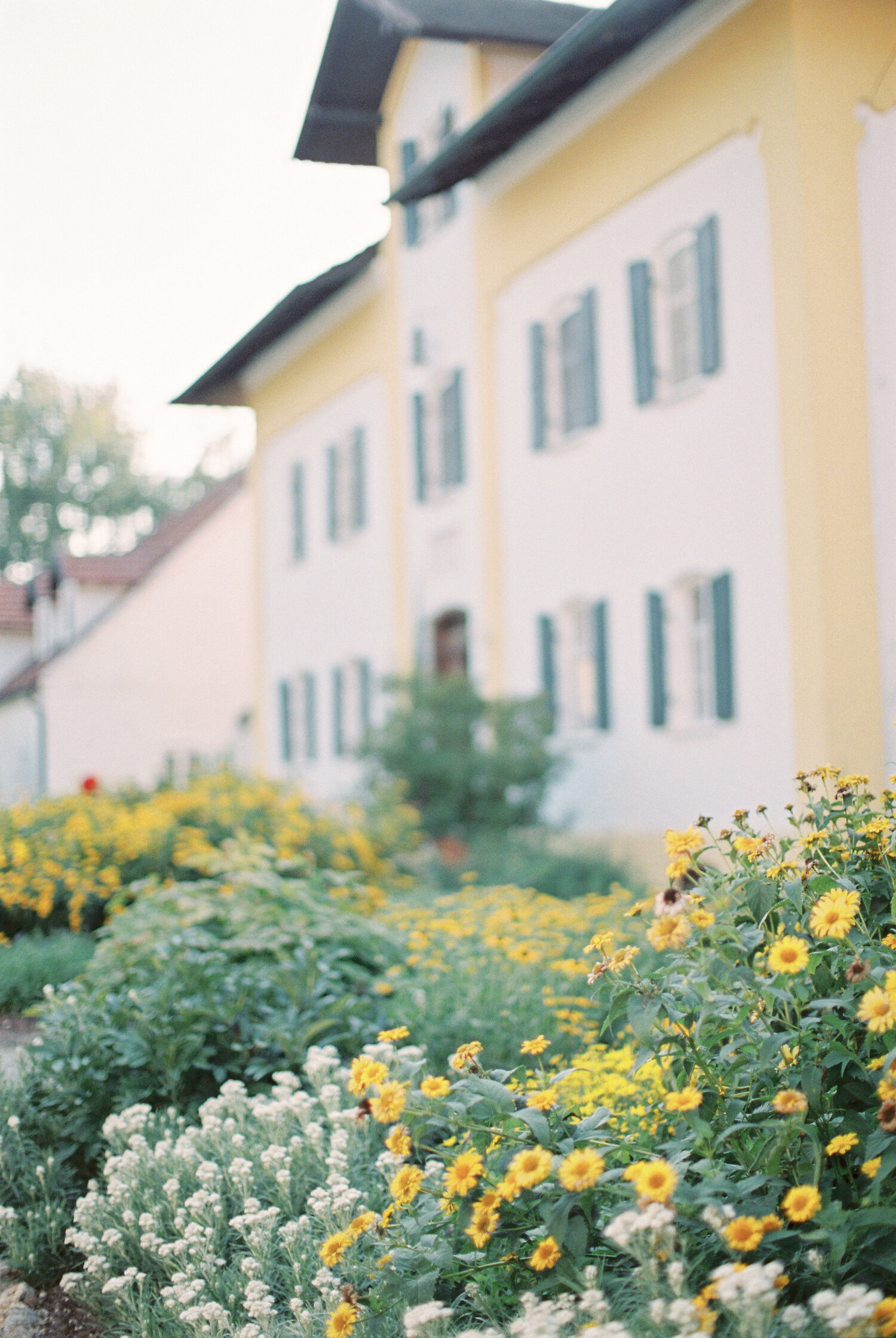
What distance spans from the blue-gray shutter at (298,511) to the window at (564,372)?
6443 mm

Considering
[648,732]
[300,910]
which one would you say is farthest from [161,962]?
[648,732]

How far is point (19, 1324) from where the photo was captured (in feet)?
11.3

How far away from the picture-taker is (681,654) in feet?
35.3

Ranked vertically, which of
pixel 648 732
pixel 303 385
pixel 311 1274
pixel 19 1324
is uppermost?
pixel 303 385

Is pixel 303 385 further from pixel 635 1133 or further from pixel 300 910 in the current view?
pixel 635 1133

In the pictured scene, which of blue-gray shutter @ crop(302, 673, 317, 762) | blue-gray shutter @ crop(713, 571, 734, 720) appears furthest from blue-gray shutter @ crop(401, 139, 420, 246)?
blue-gray shutter @ crop(713, 571, 734, 720)

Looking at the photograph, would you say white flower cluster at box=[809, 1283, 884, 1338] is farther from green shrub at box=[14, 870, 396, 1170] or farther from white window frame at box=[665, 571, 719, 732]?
white window frame at box=[665, 571, 719, 732]

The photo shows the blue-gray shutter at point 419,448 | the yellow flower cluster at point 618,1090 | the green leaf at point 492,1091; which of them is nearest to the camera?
the green leaf at point 492,1091

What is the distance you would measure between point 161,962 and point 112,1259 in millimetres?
1557

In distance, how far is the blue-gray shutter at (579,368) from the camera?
461 inches

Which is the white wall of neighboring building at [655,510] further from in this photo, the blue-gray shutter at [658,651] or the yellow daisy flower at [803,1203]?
the yellow daisy flower at [803,1203]

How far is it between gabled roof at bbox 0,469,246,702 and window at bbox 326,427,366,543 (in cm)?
915

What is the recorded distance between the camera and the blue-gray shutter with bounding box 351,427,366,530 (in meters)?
16.5

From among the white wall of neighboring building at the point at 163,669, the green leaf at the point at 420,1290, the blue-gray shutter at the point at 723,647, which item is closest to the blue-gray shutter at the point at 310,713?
the white wall of neighboring building at the point at 163,669
